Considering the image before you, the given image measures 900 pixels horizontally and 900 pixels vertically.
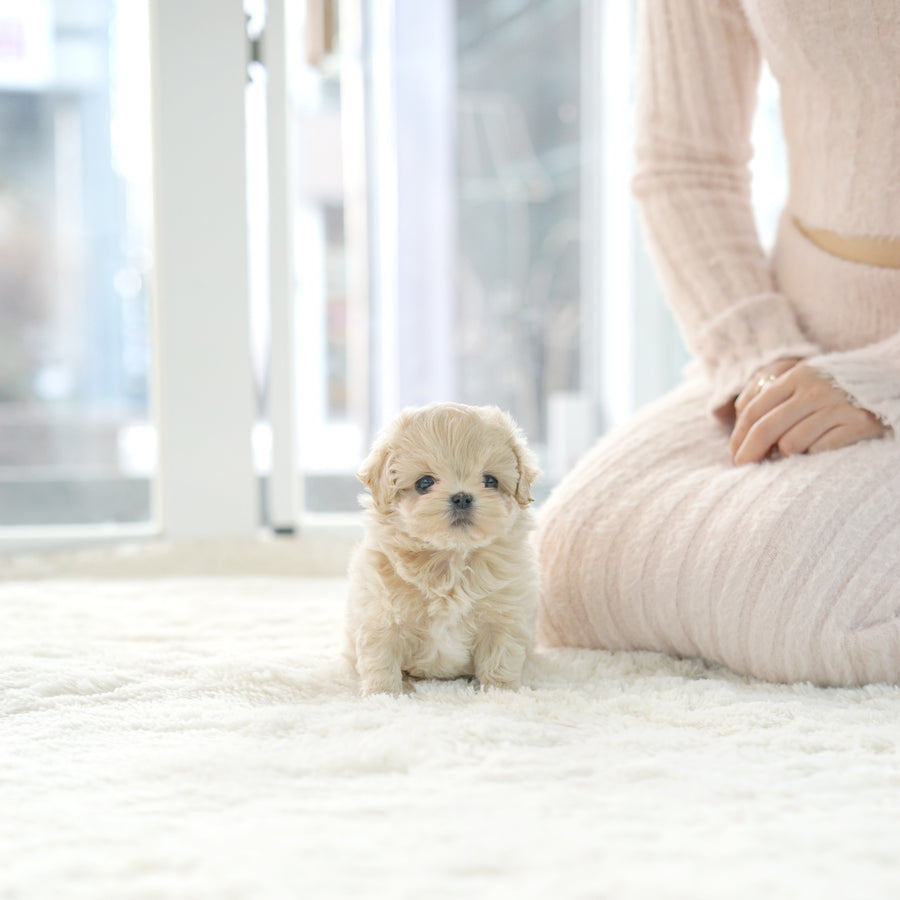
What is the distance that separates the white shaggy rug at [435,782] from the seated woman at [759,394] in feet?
0.22

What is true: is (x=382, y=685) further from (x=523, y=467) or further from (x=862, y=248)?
(x=862, y=248)

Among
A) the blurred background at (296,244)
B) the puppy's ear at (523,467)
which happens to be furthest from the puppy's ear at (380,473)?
the blurred background at (296,244)

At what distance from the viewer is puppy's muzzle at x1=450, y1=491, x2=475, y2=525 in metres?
0.97

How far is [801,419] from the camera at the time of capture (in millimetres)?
1120

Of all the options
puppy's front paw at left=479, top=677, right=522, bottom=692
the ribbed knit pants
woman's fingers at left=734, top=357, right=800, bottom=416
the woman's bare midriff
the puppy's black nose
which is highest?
the woman's bare midriff

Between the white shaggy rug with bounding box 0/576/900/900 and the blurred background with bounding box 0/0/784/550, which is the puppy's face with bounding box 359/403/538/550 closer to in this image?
the white shaggy rug with bounding box 0/576/900/900

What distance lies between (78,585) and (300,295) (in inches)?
36.7

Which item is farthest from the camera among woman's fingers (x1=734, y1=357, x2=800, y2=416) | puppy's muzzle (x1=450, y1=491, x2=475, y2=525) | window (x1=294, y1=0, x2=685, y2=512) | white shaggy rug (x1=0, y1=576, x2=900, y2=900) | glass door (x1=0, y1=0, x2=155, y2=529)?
window (x1=294, y1=0, x2=685, y2=512)

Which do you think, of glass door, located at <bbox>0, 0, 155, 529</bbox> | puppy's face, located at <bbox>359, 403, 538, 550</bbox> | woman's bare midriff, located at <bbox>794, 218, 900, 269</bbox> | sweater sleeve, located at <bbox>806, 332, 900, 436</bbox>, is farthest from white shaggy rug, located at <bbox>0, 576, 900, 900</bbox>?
glass door, located at <bbox>0, 0, 155, 529</bbox>

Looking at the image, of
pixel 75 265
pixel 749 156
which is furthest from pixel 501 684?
pixel 75 265

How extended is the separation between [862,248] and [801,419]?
0.90 ft

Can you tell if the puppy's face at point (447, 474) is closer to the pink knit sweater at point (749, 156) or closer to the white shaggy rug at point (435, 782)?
the white shaggy rug at point (435, 782)

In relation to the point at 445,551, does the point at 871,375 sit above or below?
above

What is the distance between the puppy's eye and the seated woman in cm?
29
